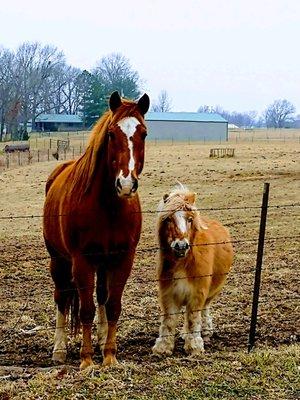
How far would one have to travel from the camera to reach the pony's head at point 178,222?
5.25 metres

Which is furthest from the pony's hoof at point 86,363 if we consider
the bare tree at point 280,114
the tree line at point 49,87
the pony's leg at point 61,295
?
the bare tree at point 280,114

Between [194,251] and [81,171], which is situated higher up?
[81,171]

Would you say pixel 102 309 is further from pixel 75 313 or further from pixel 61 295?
pixel 61 295

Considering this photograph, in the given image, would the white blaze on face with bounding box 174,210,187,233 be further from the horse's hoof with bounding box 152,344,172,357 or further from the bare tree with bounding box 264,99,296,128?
the bare tree with bounding box 264,99,296,128

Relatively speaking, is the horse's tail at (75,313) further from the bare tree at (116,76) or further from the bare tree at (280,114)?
the bare tree at (280,114)

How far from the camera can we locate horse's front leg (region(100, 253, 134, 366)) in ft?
16.1

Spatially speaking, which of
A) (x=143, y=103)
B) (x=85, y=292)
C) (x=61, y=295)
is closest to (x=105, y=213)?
(x=85, y=292)

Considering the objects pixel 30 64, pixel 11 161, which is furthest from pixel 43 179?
pixel 30 64

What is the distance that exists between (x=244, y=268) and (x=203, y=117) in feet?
223

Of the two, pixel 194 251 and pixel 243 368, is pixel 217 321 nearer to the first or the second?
pixel 194 251

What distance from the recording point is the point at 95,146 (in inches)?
192

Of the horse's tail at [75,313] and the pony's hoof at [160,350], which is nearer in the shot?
the pony's hoof at [160,350]

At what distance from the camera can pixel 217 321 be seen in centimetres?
645

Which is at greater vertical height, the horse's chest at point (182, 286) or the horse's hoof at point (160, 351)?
the horse's chest at point (182, 286)
